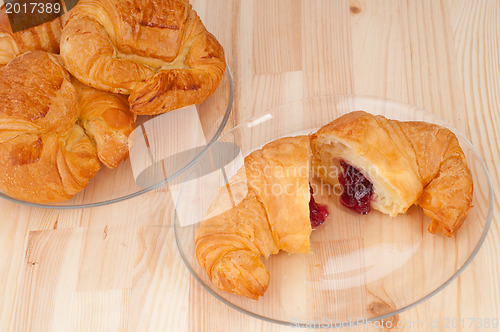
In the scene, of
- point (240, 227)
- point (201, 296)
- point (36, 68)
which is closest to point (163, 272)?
point (201, 296)

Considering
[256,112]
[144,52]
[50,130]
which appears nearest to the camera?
[50,130]

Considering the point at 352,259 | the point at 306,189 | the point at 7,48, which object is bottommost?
the point at 352,259

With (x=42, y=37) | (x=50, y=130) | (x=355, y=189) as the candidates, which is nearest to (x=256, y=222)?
(x=355, y=189)

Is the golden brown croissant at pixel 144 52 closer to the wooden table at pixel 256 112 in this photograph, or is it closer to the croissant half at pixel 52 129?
the croissant half at pixel 52 129

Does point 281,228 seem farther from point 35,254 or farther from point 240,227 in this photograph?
point 35,254

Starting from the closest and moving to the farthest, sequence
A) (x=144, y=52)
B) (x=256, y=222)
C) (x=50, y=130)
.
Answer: (x=256, y=222) → (x=50, y=130) → (x=144, y=52)

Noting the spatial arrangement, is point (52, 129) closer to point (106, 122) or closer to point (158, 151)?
point (106, 122)
